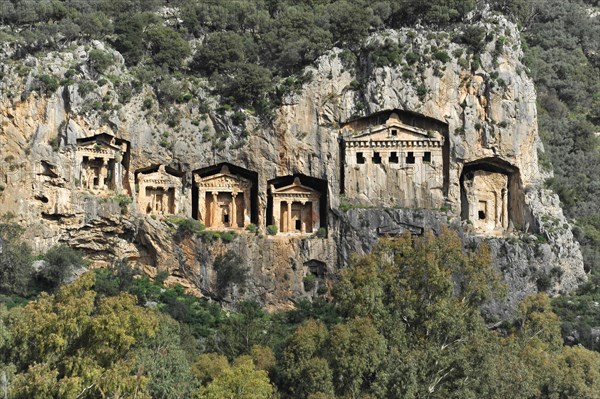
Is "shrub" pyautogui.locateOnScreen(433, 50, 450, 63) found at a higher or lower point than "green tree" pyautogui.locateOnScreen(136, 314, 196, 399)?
higher

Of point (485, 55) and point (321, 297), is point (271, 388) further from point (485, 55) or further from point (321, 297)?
point (485, 55)

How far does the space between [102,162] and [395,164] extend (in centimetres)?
1963

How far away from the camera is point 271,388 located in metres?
41.7

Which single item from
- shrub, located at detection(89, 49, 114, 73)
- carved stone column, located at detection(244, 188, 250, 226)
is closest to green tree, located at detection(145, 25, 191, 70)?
shrub, located at detection(89, 49, 114, 73)

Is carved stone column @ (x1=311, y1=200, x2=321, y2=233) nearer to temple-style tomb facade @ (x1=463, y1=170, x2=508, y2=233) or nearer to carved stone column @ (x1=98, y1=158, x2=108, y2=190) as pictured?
temple-style tomb facade @ (x1=463, y1=170, x2=508, y2=233)

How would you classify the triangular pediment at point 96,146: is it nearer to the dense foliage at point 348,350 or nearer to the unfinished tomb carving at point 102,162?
the unfinished tomb carving at point 102,162

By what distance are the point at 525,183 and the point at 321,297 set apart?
15640 mm

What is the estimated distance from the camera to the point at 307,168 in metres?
69.7

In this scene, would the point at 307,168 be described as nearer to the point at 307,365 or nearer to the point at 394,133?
the point at 394,133

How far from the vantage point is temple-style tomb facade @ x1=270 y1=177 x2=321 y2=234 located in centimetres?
7062

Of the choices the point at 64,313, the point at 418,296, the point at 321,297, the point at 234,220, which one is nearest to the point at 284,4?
the point at 234,220

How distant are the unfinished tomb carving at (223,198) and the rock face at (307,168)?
0.50 feet

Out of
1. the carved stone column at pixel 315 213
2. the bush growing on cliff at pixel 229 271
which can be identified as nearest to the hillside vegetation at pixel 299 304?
the bush growing on cliff at pixel 229 271

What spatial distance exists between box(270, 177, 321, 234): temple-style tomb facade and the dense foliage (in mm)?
19120
